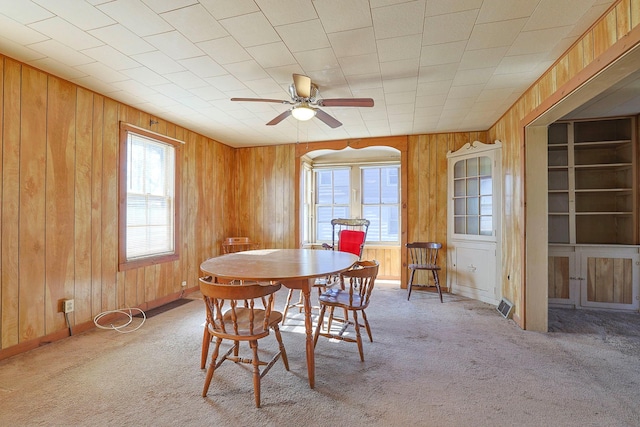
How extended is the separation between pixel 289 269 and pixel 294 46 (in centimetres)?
171

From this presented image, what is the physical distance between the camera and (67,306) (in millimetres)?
2869

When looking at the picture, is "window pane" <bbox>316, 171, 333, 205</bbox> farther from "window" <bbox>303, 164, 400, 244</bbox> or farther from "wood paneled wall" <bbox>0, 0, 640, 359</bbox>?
"wood paneled wall" <bbox>0, 0, 640, 359</bbox>

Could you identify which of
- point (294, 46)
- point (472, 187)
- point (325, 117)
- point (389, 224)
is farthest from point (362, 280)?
point (389, 224)

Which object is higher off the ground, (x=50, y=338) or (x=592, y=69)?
(x=592, y=69)

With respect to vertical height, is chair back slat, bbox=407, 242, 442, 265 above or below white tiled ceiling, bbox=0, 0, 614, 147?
below

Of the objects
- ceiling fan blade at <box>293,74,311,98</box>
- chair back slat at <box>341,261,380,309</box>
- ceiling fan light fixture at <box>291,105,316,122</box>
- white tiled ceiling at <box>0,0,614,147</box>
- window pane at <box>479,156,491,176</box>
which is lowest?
chair back slat at <box>341,261,380,309</box>

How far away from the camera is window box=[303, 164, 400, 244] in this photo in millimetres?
5758

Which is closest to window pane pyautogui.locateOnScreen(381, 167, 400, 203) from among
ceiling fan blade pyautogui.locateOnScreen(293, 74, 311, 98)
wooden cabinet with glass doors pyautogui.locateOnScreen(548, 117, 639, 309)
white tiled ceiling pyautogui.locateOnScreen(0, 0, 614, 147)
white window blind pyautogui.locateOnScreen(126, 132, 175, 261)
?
white tiled ceiling pyautogui.locateOnScreen(0, 0, 614, 147)

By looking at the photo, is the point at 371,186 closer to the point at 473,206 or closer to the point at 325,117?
the point at 473,206

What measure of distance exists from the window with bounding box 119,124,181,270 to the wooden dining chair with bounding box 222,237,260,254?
2.98 feet

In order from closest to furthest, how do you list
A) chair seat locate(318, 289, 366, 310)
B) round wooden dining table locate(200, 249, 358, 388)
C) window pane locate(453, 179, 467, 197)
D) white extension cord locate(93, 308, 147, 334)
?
round wooden dining table locate(200, 249, 358, 388)
chair seat locate(318, 289, 366, 310)
white extension cord locate(93, 308, 147, 334)
window pane locate(453, 179, 467, 197)

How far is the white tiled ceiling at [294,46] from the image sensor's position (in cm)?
190

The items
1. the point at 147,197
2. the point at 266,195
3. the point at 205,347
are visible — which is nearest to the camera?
the point at 205,347

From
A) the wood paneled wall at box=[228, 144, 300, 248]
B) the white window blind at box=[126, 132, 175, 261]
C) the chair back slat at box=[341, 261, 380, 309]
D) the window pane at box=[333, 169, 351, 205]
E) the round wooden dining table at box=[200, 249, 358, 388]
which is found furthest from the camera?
the window pane at box=[333, 169, 351, 205]
